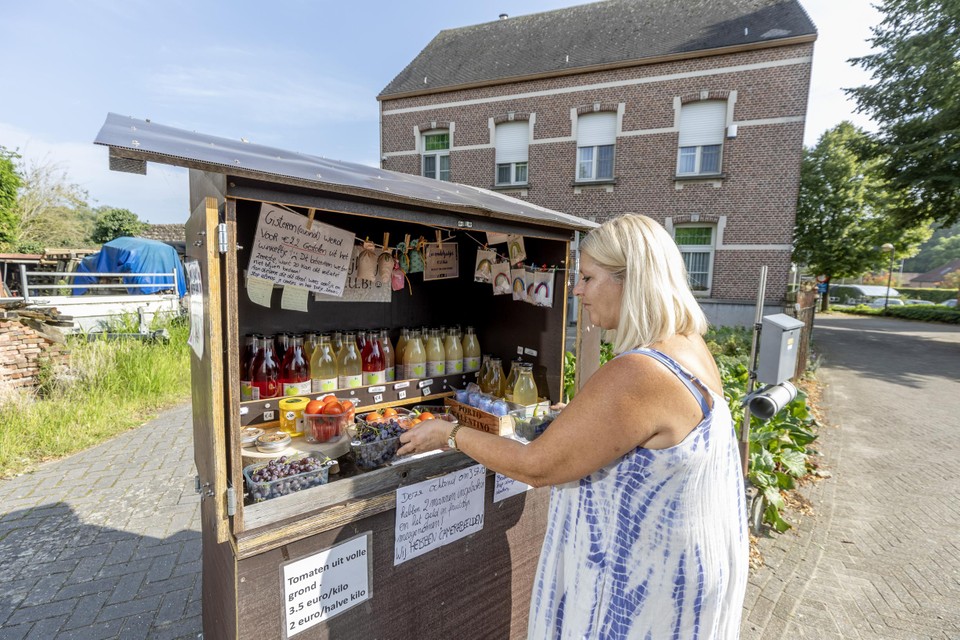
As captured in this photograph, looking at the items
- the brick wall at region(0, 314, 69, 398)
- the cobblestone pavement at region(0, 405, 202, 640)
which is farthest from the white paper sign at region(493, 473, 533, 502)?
the brick wall at region(0, 314, 69, 398)

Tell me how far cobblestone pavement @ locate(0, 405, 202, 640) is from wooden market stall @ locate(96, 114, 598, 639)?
2.91 feet

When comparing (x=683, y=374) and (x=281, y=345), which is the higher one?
(x=683, y=374)

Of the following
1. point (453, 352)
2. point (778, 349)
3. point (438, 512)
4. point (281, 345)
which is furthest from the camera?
point (778, 349)

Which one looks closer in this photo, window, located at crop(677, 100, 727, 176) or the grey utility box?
the grey utility box

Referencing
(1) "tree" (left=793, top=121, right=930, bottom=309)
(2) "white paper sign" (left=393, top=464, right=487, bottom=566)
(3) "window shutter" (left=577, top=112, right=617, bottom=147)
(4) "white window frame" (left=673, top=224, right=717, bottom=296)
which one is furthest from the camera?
(1) "tree" (left=793, top=121, right=930, bottom=309)

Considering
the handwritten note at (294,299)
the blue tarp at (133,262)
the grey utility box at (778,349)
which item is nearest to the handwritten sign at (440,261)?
the handwritten note at (294,299)

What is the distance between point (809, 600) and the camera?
9.21 feet

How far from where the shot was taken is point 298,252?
1.98 meters

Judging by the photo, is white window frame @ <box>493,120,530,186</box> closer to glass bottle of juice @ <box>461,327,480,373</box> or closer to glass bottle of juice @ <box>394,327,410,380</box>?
glass bottle of juice @ <box>461,327,480,373</box>

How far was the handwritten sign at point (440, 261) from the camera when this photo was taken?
8.63ft

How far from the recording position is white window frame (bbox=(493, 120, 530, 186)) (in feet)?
45.1

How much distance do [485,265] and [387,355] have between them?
773 millimetres

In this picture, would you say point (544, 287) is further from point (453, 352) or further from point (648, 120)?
point (648, 120)

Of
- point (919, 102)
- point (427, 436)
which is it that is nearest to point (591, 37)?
point (919, 102)
